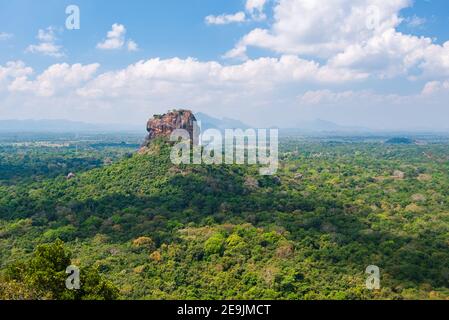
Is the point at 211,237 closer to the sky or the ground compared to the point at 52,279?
closer to the ground

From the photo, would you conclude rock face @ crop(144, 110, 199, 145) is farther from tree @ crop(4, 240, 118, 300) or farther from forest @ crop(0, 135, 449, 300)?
tree @ crop(4, 240, 118, 300)

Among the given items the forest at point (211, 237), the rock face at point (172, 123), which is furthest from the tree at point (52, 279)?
the rock face at point (172, 123)

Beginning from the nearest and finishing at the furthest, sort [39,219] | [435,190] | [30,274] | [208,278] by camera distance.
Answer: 1. [30,274]
2. [208,278]
3. [39,219]
4. [435,190]

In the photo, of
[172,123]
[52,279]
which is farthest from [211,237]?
[172,123]

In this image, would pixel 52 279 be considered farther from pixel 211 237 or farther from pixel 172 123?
pixel 172 123

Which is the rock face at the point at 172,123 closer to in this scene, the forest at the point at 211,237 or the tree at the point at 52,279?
the forest at the point at 211,237
